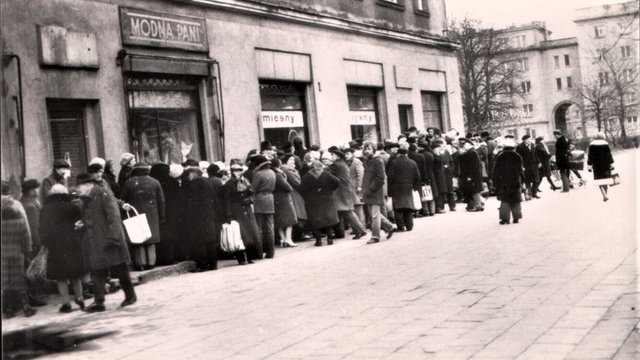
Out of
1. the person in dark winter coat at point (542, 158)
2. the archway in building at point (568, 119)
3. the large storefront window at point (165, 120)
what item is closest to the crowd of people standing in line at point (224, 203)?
the large storefront window at point (165, 120)

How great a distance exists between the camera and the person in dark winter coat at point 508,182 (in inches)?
663

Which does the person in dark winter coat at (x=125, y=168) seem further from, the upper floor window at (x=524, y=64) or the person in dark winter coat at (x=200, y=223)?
the upper floor window at (x=524, y=64)

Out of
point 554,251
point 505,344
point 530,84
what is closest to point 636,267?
point 554,251

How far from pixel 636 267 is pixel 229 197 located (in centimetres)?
636

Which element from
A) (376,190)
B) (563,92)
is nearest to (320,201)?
(376,190)

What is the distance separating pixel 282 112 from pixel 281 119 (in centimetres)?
18

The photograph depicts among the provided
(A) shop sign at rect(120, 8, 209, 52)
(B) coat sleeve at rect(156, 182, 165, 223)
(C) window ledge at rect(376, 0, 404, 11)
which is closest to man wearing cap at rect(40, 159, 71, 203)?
(B) coat sleeve at rect(156, 182, 165, 223)

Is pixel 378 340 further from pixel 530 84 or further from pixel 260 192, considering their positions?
pixel 530 84

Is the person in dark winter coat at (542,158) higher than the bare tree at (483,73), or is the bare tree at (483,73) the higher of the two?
the bare tree at (483,73)

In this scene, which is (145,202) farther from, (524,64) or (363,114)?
(524,64)

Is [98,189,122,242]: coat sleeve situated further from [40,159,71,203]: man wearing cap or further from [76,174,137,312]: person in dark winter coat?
[40,159,71,203]: man wearing cap

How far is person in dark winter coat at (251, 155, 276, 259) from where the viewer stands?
1470 cm

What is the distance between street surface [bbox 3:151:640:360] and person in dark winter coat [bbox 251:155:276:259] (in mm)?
407

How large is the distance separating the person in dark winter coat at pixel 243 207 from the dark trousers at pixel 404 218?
Answer: 387 centimetres
